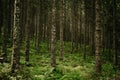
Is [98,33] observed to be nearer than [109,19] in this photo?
Yes

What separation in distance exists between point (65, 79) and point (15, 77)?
106 inches

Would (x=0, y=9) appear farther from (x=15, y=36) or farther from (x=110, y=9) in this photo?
(x=15, y=36)

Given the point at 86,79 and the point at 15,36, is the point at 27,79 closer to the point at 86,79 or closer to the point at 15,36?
the point at 15,36

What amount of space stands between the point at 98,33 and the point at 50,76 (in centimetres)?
396

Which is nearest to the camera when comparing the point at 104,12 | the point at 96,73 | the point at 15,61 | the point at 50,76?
the point at 15,61

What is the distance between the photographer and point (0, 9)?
26344 millimetres

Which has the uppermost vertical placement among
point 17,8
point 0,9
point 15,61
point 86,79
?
point 0,9

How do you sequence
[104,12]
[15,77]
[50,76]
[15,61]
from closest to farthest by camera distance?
[15,77] → [15,61] → [50,76] → [104,12]

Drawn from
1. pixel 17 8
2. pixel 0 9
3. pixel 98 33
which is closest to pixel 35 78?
pixel 17 8

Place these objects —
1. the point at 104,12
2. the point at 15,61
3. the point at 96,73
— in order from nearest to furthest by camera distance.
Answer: the point at 15,61 → the point at 96,73 → the point at 104,12

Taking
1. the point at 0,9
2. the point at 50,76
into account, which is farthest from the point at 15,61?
the point at 0,9

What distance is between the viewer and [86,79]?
11.8 metres

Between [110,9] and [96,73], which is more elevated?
[110,9]

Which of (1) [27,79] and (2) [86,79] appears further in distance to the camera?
(2) [86,79]
